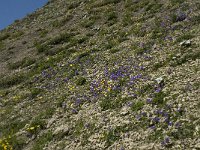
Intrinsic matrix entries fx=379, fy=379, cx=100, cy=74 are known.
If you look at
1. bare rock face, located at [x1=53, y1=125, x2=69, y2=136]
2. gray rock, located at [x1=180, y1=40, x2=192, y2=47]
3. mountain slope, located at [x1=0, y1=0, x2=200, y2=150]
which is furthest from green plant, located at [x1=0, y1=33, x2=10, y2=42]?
bare rock face, located at [x1=53, y1=125, x2=69, y2=136]

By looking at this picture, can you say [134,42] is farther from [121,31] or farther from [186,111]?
[186,111]

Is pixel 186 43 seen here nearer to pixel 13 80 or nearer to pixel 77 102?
pixel 77 102

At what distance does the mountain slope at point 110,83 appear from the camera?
12766mm

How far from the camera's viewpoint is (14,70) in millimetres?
24625

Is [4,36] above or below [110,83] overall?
above

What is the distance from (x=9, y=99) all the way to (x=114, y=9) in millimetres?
12609

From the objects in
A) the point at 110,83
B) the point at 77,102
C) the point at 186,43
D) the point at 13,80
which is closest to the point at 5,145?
the point at 77,102

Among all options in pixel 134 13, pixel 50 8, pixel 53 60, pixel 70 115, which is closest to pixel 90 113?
pixel 70 115

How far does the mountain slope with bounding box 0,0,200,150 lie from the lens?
12766 millimetres

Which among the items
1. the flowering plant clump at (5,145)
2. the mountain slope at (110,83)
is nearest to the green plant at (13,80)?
the mountain slope at (110,83)

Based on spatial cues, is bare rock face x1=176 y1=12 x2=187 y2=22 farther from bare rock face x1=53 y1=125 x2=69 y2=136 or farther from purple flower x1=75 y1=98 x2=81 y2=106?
bare rock face x1=53 y1=125 x2=69 y2=136

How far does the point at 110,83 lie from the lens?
1650 cm

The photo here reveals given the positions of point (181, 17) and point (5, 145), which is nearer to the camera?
point (5, 145)

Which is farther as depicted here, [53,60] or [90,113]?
[53,60]
